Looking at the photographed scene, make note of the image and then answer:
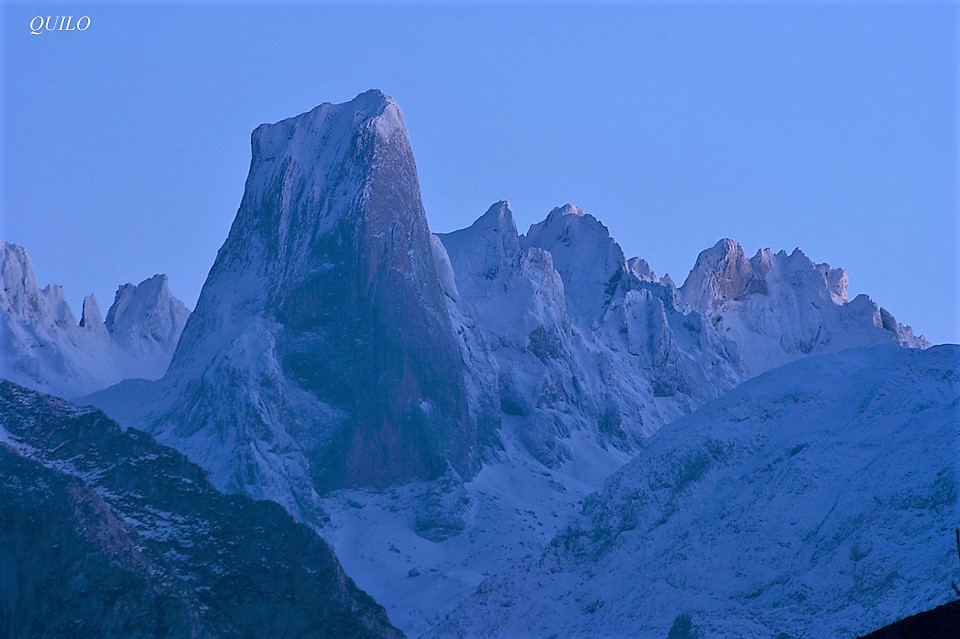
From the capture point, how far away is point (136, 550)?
299 feet

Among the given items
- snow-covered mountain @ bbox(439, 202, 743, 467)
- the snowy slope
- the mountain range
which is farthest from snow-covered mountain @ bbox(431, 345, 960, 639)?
snow-covered mountain @ bbox(439, 202, 743, 467)

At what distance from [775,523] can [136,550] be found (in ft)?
99.8

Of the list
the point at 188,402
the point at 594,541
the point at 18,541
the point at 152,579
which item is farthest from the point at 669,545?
the point at 188,402

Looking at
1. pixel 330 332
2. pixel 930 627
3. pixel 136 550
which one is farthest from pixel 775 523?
pixel 330 332

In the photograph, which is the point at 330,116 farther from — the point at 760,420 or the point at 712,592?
the point at 712,592

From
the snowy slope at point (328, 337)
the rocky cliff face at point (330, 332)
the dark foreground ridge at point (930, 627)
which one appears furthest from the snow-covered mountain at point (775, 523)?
the dark foreground ridge at point (930, 627)

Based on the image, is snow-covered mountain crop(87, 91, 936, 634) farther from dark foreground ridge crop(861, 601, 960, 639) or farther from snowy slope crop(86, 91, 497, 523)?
dark foreground ridge crop(861, 601, 960, 639)

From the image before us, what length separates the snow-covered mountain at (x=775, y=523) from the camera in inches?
3211

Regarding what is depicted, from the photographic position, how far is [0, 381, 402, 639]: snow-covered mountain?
87.6 m

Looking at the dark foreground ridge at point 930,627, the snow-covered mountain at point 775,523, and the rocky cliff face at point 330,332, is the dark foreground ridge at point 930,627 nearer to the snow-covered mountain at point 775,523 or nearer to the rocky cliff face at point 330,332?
the snow-covered mountain at point 775,523

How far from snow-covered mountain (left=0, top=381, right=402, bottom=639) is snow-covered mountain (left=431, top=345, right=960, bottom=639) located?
9.85 m

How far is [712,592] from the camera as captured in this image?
289ft

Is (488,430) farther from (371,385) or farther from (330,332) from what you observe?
(330,332)

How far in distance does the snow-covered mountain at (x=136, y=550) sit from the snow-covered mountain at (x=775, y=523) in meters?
9.85
